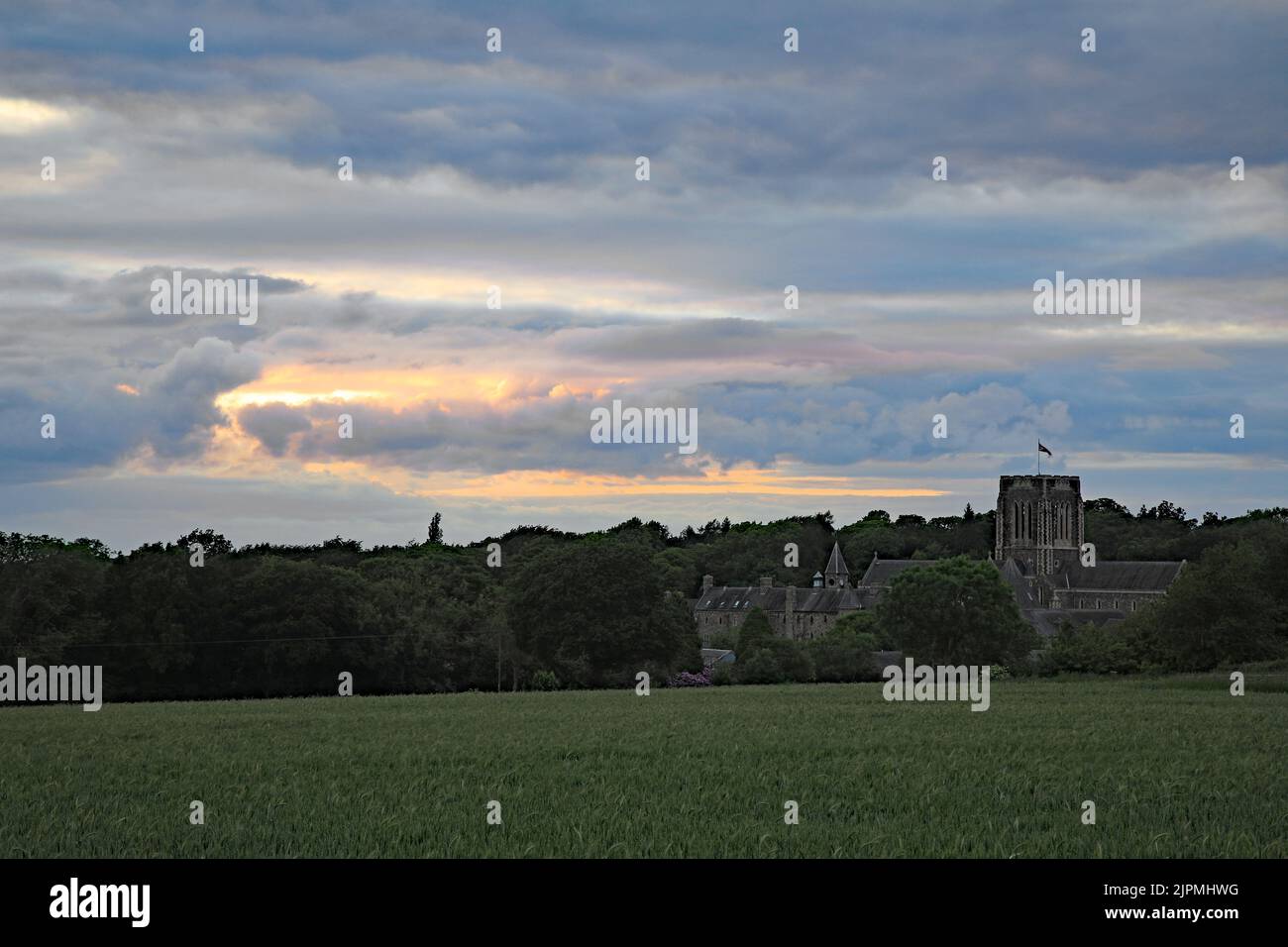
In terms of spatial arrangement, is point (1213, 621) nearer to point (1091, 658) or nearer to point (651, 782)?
point (1091, 658)

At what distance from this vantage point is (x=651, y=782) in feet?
99.5

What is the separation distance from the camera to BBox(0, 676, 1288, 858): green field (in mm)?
22219

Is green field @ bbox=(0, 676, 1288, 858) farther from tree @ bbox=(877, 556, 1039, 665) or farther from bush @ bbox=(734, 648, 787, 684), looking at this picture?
tree @ bbox=(877, 556, 1039, 665)

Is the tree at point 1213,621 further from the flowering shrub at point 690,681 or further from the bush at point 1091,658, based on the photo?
the flowering shrub at point 690,681

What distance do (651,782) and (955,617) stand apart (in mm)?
87290

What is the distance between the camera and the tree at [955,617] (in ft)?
368

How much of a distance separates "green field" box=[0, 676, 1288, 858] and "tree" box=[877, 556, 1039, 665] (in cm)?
5853

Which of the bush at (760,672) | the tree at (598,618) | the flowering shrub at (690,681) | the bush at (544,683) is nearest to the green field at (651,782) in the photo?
the bush at (544,683)

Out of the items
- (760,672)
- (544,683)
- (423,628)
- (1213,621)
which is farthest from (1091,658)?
(423,628)

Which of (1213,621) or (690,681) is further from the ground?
(1213,621)

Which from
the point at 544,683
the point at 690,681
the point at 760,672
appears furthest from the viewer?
the point at 760,672
